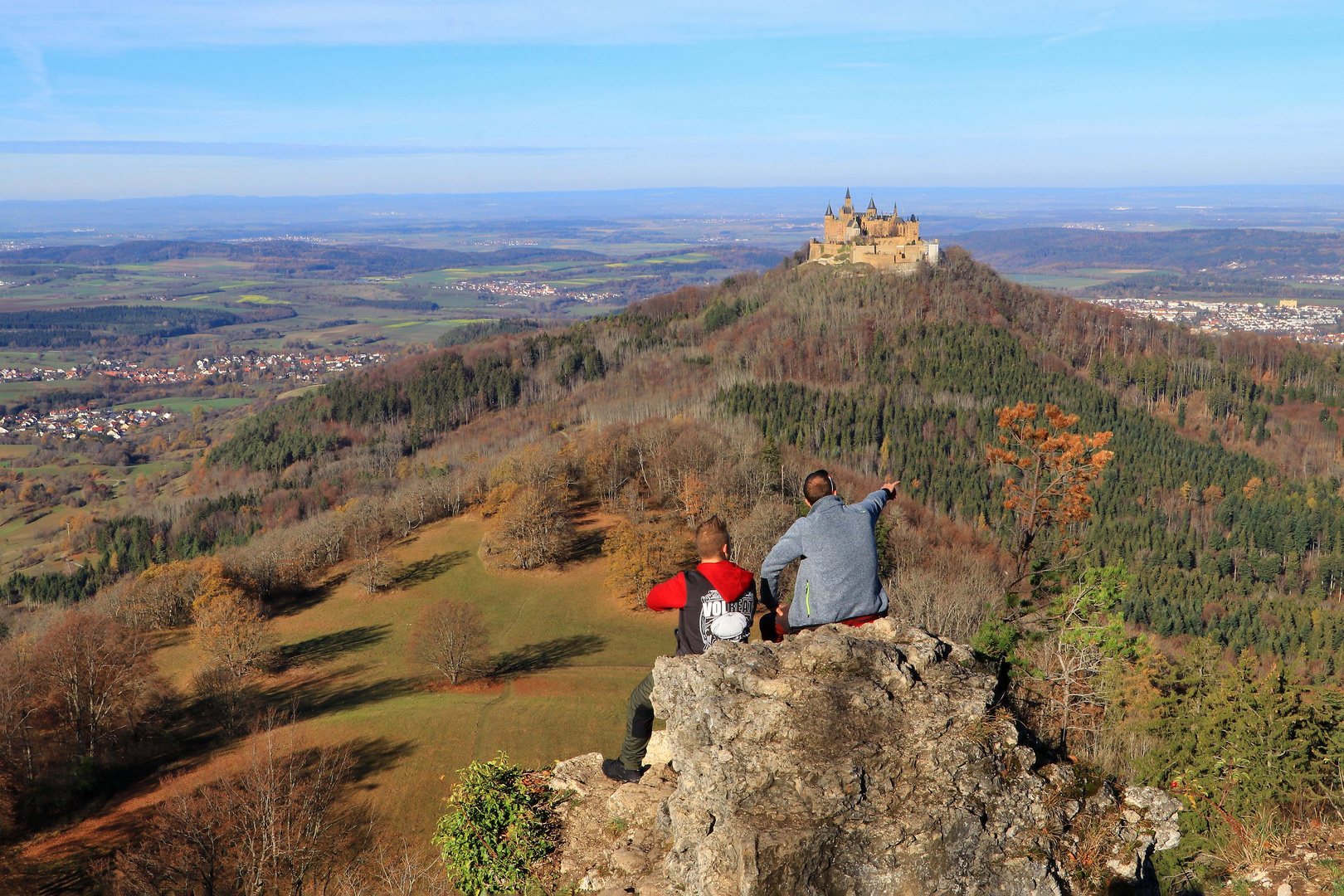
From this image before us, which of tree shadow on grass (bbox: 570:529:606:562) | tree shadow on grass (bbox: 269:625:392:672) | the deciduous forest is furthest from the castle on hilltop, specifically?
tree shadow on grass (bbox: 269:625:392:672)

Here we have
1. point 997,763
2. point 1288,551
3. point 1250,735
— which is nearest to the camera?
point 997,763

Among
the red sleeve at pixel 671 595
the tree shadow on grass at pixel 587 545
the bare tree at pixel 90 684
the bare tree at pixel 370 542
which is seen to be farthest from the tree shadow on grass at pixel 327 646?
the red sleeve at pixel 671 595

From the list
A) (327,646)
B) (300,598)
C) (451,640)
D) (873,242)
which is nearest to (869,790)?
(451,640)

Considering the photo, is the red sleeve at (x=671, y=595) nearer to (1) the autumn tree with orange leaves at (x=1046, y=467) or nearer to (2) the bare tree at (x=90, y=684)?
(1) the autumn tree with orange leaves at (x=1046, y=467)

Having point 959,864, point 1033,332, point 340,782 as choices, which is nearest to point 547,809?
point 959,864

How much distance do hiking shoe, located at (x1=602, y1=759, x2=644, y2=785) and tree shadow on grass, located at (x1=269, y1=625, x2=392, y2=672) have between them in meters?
40.4

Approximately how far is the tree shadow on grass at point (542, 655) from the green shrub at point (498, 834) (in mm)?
31063

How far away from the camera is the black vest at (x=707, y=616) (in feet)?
28.2

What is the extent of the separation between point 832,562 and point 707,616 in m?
1.53

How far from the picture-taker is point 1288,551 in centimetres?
9194

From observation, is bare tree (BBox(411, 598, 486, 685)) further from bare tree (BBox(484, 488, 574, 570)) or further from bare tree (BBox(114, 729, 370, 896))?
bare tree (BBox(114, 729, 370, 896))

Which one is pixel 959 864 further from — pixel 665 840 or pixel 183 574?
pixel 183 574

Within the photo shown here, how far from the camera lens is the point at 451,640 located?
131ft

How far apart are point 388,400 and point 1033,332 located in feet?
391
